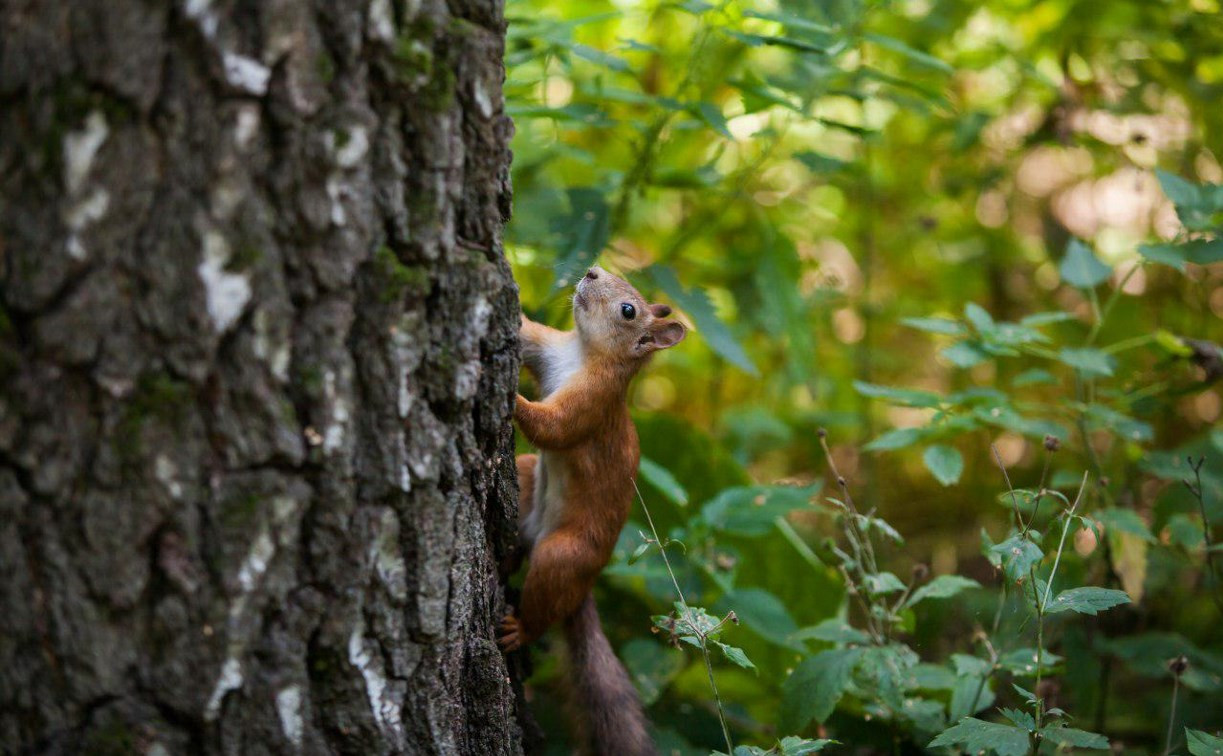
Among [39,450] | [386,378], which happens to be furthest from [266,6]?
[39,450]

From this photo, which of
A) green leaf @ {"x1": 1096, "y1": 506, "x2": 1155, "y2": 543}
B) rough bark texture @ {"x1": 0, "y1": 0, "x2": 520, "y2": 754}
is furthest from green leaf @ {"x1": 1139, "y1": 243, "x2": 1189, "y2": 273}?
rough bark texture @ {"x1": 0, "y1": 0, "x2": 520, "y2": 754}

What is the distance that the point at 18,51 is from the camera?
4.25ft

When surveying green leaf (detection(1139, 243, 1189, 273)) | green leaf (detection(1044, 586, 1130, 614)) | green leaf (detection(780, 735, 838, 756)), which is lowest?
green leaf (detection(1044, 586, 1130, 614))

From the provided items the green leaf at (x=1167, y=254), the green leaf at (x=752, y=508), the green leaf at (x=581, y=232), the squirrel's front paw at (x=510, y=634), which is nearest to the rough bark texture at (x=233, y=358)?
the squirrel's front paw at (x=510, y=634)

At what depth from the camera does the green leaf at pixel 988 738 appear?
1.95 meters

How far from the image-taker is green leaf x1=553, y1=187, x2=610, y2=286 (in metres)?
2.88

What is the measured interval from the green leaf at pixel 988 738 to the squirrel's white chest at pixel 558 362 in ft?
4.61

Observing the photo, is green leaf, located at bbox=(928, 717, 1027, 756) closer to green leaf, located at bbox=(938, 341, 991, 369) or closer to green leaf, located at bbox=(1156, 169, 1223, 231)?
green leaf, located at bbox=(938, 341, 991, 369)

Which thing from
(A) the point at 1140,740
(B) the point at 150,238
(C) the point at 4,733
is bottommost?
(A) the point at 1140,740

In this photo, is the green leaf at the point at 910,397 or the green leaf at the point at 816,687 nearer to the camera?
the green leaf at the point at 816,687

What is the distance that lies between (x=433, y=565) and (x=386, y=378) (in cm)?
36

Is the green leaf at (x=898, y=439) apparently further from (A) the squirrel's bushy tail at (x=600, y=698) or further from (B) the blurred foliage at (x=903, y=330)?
(A) the squirrel's bushy tail at (x=600, y=698)

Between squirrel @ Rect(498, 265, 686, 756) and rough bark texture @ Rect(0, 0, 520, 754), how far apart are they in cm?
78

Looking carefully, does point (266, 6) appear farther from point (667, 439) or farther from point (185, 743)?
point (667, 439)
